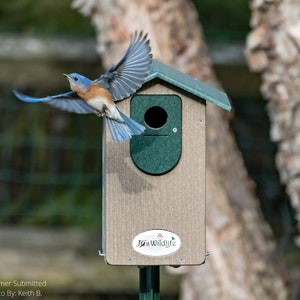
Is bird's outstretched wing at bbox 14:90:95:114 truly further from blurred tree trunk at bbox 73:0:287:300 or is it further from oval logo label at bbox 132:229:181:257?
blurred tree trunk at bbox 73:0:287:300

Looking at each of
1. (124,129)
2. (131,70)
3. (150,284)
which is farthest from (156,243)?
(131,70)

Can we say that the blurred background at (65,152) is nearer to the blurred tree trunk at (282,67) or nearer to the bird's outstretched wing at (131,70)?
the blurred tree trunk at (282,67)

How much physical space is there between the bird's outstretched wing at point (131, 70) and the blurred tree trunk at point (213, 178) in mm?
1153

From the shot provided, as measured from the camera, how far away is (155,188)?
2.64m

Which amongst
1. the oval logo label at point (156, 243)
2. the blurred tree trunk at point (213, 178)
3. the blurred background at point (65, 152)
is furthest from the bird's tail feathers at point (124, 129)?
the blurred background at point (65, 152)

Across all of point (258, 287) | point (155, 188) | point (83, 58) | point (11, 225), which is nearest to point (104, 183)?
point (155, 188)

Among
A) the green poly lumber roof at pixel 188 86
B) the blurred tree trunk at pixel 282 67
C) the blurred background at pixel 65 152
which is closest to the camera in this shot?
the green poly lumber roof at pixel 188 86

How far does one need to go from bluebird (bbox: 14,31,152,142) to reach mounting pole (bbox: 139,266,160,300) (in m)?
0.33

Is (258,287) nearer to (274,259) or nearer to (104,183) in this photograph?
(274,259)

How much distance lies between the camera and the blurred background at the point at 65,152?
4.28 meters

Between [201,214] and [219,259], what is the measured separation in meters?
1.11

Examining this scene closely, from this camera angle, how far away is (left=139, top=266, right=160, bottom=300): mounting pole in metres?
2.64

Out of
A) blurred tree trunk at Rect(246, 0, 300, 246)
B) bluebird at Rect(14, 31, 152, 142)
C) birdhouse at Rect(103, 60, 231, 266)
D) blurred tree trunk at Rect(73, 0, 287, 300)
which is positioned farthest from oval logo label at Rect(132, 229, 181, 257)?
blurred tree trunk at Rect(73, 0, 287, 300)

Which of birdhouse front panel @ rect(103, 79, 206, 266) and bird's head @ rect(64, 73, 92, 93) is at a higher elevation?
bird's head @ rect(64, 73, 92, 93)
